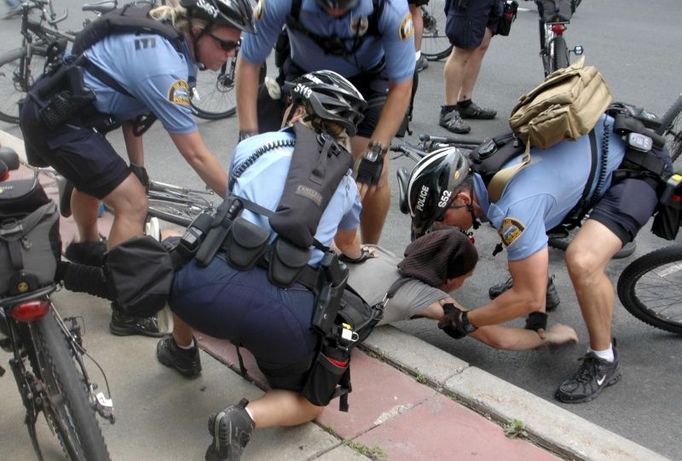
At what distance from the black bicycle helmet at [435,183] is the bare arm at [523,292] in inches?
16.9

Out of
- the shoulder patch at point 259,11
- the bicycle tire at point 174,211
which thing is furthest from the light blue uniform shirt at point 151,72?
the bicycle tire at point 174,211

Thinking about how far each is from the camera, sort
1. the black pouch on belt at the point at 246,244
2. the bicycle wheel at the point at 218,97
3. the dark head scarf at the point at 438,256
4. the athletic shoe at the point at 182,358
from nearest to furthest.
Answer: the black pouch on belt at the point at 246,244, the athletic shoe at the point at 182,358, the dark head scarf at the point at 438,256, the bicycle wheel at the point at 218,97

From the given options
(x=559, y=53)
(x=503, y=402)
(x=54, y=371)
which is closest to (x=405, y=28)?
(x=503, y=402)

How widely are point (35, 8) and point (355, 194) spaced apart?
5.01 m

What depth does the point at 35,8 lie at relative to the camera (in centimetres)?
668

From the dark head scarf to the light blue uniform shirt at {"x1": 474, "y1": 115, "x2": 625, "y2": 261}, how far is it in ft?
1.30

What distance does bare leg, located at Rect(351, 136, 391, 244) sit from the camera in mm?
4023

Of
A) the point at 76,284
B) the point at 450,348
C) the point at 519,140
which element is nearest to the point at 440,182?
the point at 519,140

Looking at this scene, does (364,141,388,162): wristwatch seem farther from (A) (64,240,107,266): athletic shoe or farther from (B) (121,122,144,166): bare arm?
(A) (64,240,107,266): athletic shoe

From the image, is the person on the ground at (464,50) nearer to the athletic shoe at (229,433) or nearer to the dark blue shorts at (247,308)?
the dark blue shorts at (247,308)

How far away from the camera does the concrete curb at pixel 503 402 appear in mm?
2943

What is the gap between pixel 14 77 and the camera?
6605mm

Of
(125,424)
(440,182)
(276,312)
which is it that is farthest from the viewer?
(440,182)

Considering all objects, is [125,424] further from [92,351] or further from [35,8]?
[35,8]
